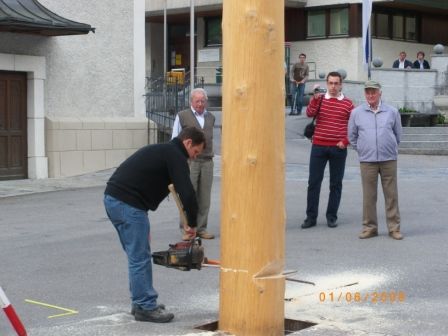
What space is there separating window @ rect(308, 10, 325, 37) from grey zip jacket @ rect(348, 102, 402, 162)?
22255 millimetres

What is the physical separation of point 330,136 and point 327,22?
853 inches

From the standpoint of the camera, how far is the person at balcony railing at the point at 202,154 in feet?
34.6

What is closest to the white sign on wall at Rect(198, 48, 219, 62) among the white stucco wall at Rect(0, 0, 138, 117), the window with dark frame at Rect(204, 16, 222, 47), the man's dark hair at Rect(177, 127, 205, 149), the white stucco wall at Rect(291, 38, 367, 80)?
the window with dark frame at Rect(204, 16, 222, 47)

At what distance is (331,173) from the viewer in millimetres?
11336

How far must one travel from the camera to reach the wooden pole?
654 centimetres

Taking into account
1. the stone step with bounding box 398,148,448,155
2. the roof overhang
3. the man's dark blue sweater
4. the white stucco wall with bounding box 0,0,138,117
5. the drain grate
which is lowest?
the drain grate

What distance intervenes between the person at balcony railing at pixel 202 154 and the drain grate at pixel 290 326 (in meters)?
3.73

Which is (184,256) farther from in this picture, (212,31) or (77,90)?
(212,31)

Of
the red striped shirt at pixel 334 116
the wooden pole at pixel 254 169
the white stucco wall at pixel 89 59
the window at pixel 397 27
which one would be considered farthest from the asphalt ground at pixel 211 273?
the window at pixel 397 27

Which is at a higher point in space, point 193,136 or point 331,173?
point 193,136

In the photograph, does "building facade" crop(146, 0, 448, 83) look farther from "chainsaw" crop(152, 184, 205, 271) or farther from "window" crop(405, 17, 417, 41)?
"chainsaw" crop(152, 184, 205, 271)

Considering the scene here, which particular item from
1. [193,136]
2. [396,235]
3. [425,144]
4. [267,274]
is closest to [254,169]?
[193,136]

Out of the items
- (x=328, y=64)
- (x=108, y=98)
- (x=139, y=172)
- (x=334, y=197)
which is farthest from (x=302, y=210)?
(x=328, y=64)

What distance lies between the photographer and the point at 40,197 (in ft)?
50.7
